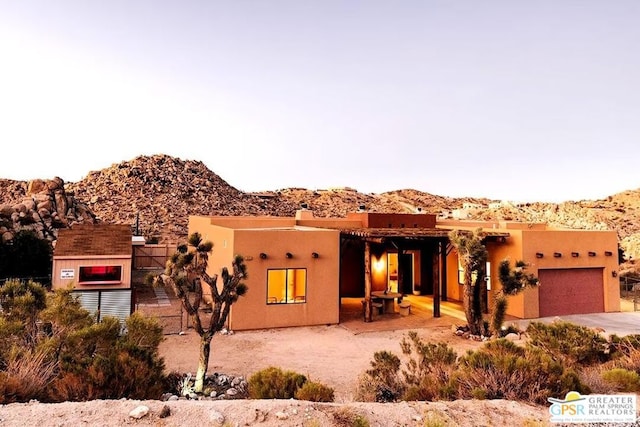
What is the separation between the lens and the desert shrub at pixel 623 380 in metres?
5.34

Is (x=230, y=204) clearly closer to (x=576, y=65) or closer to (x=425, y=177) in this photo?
(x=425, y=177)

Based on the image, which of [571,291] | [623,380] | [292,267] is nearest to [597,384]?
[623,380]

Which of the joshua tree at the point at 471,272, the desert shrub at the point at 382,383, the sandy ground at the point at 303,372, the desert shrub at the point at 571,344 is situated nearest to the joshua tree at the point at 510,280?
the joshua tree at the point at 471,272

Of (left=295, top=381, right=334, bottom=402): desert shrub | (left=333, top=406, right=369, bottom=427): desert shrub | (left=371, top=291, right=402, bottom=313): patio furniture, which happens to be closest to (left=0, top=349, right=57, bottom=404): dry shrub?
(left=295, top=381, right=334, bottom=402): desert shrub

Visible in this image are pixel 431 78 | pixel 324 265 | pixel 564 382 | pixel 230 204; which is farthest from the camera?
pixel 230 204

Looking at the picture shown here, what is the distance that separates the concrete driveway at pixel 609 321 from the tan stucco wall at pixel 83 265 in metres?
14.0

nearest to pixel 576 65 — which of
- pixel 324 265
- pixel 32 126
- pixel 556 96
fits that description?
pixel 556 96

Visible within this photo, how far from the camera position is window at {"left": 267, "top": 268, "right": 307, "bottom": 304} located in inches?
506

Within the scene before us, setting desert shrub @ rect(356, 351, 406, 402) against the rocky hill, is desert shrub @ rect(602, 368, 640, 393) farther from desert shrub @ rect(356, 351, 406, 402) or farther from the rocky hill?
the rocky hill

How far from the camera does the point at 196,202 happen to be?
167 feet

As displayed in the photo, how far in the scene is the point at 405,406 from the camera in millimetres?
4395

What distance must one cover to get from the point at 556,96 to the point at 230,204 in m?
40.5

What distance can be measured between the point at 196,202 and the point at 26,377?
158ft

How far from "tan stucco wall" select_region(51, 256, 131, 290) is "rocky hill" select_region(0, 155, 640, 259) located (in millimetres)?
18981
